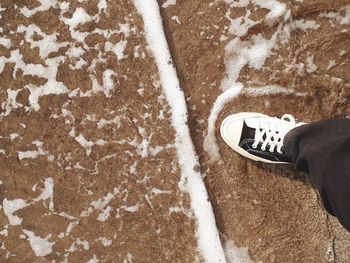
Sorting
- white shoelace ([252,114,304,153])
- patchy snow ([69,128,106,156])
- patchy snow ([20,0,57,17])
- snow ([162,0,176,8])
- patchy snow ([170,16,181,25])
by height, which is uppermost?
patchy snow ([20,0,57,17])

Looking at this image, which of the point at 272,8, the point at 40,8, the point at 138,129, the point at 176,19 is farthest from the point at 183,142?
the point at 40,8

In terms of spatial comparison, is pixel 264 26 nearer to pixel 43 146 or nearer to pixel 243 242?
pixel 243 242

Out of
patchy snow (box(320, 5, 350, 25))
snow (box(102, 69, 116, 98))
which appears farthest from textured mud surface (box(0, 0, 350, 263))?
patchy snow (box(320, 5, 350, 25))

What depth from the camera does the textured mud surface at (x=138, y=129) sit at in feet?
4.93

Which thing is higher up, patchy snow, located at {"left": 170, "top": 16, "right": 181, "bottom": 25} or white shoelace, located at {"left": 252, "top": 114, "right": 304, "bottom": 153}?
patchy snow, located at {"left": 170, "top": 16, "right": 181, "bottom": 25}

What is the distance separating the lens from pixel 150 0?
4.96ft

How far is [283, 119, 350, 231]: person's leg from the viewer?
1150 mm

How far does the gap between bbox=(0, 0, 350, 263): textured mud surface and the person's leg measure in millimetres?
190

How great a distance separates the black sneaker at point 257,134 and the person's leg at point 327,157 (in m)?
0.07

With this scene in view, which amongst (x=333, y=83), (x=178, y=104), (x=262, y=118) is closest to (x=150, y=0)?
(x=178, y=104)

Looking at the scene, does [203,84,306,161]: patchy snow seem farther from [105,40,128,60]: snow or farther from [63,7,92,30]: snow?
[63,7,92,30]: snow

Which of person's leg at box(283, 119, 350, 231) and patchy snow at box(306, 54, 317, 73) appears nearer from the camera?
person's leg at box(283, 119, 350, 231)

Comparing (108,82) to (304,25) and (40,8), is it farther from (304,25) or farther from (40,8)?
(304,25)

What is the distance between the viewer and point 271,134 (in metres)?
1.46
